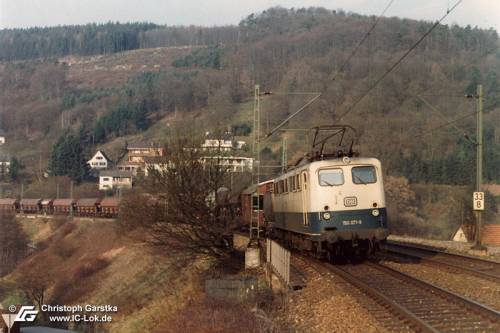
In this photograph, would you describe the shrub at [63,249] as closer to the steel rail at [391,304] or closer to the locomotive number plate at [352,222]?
the locomotive number plate at [352,222]

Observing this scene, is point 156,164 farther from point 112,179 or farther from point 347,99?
point 112,179

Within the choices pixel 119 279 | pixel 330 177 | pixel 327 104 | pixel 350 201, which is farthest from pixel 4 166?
pixel 350 201

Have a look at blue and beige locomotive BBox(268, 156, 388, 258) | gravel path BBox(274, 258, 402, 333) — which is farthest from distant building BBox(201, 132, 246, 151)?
A: gravel path BBox(274, 258, 402, 333)

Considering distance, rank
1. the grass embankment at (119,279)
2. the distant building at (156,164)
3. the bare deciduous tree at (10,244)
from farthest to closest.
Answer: the bare deciduous tree at (10,244) < the distant building at (156,164) < the grass embankment at (119,279)

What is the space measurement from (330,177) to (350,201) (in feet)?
3.25

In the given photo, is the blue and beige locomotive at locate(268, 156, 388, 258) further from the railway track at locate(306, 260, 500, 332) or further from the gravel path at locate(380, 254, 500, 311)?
the railway track at locate(306, 260, 500, 332)

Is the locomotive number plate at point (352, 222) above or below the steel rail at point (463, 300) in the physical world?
above

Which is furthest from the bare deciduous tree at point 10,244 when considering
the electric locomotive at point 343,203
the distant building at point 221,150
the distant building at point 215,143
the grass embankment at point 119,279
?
the electric locomotive at point 343,203

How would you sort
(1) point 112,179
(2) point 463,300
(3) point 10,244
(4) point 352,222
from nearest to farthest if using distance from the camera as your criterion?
(2) point 463,300, (4) point 352,222, (3) point 10,244, (1) point 112,179

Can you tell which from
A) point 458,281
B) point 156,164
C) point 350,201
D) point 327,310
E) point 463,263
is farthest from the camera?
point 156,164

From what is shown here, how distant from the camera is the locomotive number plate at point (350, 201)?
64.1 ft

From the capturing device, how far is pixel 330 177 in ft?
64.9

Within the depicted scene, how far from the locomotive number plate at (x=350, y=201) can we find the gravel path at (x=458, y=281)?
95.9 inches

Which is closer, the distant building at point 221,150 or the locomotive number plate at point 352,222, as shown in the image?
the locomotive number plate at point 352,222
